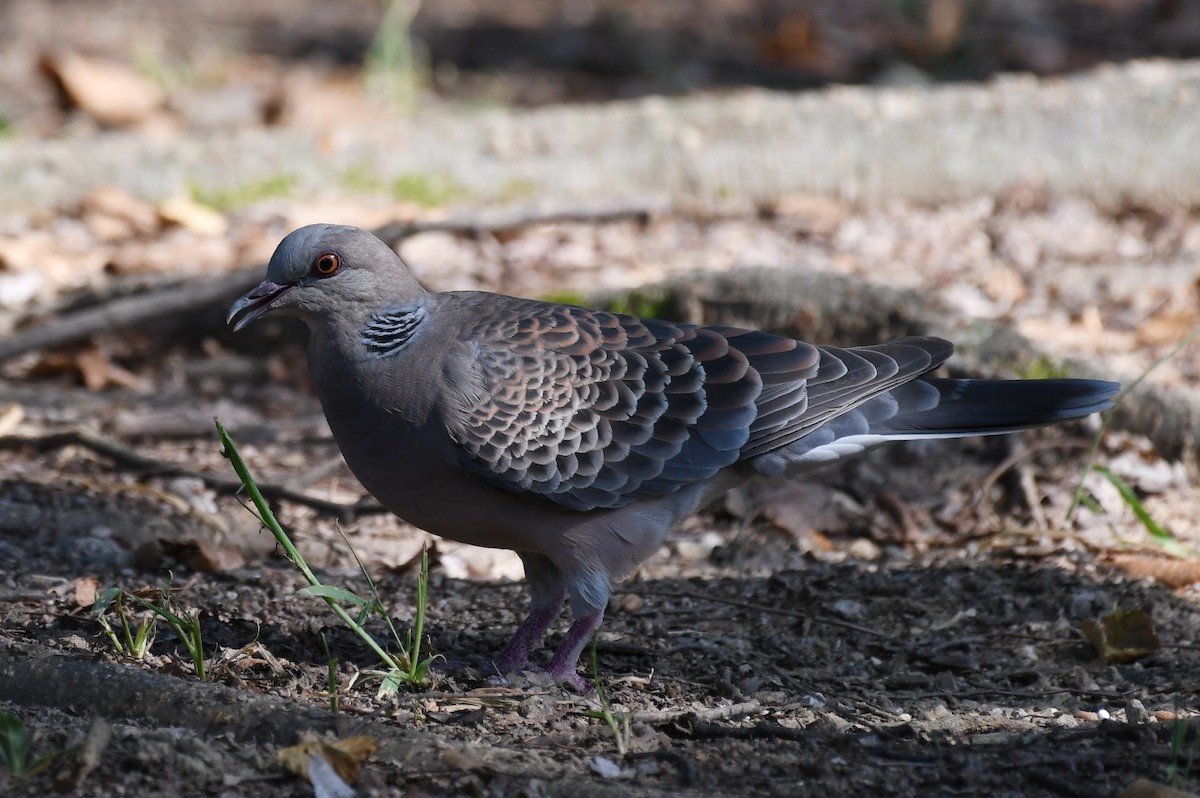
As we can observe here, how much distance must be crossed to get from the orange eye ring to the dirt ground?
2.50ft

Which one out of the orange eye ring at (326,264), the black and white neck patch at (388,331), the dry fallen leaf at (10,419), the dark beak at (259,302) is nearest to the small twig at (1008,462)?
the black and white neck patch at (388,331)

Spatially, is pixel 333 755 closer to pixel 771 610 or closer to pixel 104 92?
pixel 771 610

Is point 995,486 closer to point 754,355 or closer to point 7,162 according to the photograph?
point 754,355

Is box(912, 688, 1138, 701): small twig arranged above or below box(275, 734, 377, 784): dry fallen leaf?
below

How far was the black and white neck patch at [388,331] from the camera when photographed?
393cm

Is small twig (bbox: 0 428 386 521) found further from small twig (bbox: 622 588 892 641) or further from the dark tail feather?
the dark tail feather

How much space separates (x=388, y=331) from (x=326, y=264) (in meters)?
0.26

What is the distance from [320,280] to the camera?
3965 millimetres

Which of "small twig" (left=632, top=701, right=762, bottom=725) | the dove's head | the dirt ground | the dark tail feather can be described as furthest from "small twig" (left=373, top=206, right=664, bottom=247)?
"small twig" (left=632, top=701, right=762, bottom=725)

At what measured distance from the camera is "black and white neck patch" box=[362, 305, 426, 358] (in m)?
3.93

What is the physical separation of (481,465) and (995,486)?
2.51 m

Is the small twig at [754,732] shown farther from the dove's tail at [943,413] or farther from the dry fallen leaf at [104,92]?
the dry fallen leaf at [104,92]

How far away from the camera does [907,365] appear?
4309mm

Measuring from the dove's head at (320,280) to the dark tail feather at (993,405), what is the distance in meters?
1.64
